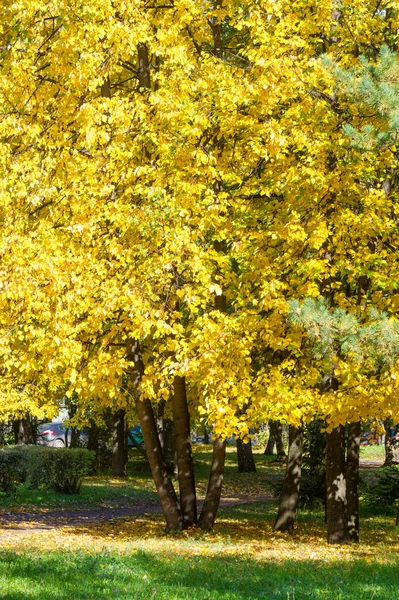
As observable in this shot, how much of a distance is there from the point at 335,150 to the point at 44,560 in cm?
719

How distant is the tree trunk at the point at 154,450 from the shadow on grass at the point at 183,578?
4.95m

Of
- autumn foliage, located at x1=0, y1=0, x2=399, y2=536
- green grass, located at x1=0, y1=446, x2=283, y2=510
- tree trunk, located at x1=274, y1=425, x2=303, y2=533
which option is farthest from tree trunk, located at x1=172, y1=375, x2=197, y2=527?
green grass, located at x1=0, y1=446, x2=283, y2=510

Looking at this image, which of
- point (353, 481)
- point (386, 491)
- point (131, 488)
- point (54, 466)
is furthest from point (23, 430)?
point (353, 481)

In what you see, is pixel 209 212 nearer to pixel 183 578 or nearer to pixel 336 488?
pixel 183 578

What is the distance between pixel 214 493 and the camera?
16.5 m

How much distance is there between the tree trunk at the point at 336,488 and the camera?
14.6 m

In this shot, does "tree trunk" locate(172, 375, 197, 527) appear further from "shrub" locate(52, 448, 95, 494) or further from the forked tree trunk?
the forked tree trunk

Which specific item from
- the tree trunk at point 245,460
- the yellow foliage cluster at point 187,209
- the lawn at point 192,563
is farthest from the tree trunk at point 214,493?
the tree trunk at point 245,460

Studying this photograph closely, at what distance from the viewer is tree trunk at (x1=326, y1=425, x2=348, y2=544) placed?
1463 centimetres

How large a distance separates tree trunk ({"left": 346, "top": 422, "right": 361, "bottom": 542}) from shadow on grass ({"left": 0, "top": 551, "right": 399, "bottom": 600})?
185 inches

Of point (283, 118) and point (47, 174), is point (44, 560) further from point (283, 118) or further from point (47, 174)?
point (283, 118)

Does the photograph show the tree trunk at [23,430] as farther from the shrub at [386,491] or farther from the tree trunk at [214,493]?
the tree trunk at [214,493]

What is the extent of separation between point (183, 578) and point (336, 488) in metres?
6.22

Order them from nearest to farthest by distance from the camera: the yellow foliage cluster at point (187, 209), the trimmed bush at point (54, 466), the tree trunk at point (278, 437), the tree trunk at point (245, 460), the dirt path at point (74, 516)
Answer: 1. the yellow foliage cluster at point (187, 209)
2. the dirt path at point (74, 516)
3. the trimmed bush at point (54, 466)
4. the tree trunk at point (245, 460)
5. the tree trunk at point (278, 437)
